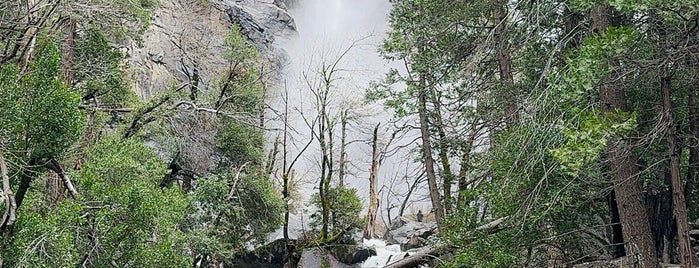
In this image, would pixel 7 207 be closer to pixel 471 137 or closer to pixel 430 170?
pixel 471 137

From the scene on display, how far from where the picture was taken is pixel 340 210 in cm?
1425

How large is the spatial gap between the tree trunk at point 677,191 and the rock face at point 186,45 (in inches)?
330

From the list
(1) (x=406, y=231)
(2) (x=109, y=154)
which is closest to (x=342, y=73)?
(1) (x=406, y=231)

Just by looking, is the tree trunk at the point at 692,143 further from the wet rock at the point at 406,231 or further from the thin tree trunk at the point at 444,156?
the wet rock at the point at 406,231

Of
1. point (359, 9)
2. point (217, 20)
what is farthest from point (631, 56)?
point (359, 9)

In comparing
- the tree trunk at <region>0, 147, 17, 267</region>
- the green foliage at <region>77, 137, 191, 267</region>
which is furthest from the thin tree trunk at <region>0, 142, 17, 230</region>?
the green foliage at <region>77, 137, 191, 267</region>

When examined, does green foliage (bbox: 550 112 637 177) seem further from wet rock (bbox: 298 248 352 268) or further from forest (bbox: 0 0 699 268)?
wet rock (bbox: 298 248 352 268)

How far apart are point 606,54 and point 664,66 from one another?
78cm

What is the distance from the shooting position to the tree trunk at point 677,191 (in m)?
4.69

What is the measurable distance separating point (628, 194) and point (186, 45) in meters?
11.5

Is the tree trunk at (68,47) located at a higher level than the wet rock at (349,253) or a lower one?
higher

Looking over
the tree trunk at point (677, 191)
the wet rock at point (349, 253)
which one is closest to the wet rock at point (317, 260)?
the wet rock at point (349, 253)

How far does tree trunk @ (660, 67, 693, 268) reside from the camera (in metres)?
4.69

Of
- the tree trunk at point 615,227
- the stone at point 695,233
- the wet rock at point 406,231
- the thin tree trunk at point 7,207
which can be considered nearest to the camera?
the thin tree trunk at point 7,207
